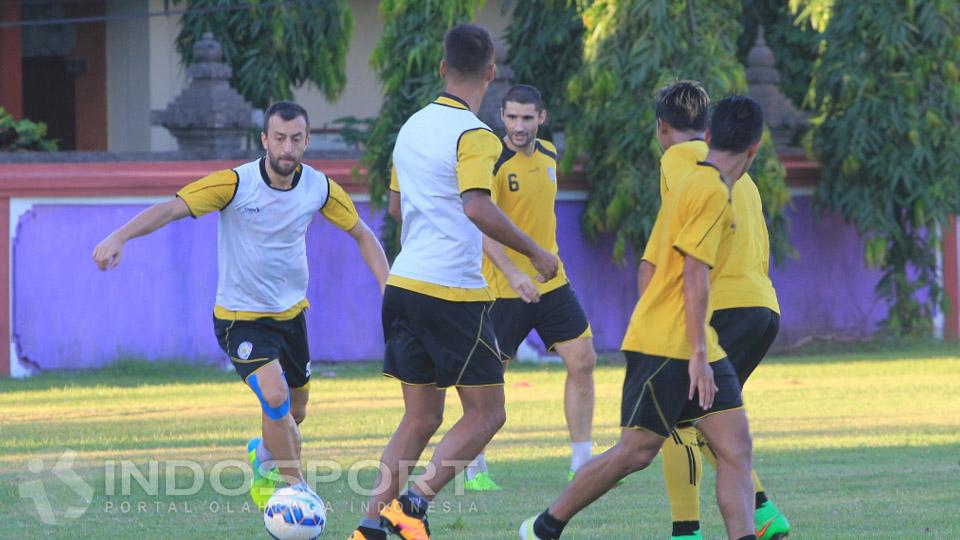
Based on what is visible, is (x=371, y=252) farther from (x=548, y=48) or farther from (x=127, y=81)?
(x=127, y=81)

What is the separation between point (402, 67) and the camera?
56.0 feet

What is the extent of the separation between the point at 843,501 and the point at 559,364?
9.02 m

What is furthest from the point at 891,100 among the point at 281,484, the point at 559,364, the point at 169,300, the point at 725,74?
the point at 281,484

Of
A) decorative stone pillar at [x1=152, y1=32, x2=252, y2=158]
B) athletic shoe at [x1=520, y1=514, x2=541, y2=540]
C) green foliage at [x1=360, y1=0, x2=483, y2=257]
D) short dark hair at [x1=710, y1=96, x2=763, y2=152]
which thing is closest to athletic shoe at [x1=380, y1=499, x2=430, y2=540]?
athletic shoe at [x1=520, y1=514, x2=541, y2=540]

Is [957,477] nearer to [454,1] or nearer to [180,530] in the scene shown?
[180,530]

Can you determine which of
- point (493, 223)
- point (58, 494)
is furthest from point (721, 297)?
point (58, 494)

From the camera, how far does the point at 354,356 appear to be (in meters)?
17.1

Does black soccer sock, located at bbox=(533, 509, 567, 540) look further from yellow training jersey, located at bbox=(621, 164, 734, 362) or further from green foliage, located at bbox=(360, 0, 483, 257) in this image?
green foliage, located at bbox=(360, 0, 483, 257)

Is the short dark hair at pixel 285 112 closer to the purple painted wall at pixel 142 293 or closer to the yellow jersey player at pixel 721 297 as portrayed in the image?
the yellow jersey player at pixel 721 297

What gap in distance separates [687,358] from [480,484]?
285 cm

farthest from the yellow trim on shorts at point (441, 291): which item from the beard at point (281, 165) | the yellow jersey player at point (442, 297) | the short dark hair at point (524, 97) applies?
the short dark hair at point (524, 97)

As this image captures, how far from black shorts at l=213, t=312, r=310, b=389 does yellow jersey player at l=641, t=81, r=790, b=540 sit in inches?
84.4

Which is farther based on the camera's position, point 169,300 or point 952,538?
point 169,300

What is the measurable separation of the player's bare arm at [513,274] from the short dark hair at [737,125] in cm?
92
